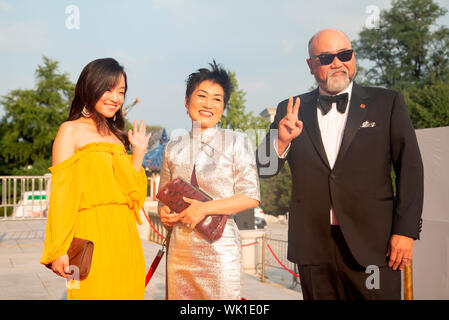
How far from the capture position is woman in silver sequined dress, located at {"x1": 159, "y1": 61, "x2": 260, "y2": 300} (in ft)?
8.34

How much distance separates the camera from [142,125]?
8.79 ft

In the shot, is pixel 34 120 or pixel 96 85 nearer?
pixel 96 85

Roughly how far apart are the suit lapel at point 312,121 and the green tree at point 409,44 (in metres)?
27.1

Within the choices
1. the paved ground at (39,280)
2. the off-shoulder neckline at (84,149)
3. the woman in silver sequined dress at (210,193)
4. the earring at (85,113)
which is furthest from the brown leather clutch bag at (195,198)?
the paved ground at (39,280)

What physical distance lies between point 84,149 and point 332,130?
1.59m

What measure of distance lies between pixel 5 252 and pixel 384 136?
1028 cm

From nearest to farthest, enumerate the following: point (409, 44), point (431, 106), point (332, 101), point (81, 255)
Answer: point (81, 255) < point (332, 101) < point (431, 106) < point (409, 44)

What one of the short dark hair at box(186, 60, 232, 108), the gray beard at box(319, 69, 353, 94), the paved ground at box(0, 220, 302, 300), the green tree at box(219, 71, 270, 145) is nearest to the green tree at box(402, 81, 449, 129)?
the paved ground at box(0, 220, 302, 300)

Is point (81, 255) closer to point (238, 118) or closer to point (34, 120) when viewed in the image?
point (238, 118)

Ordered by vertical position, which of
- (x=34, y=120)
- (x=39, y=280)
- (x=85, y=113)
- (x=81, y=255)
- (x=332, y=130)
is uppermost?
(x=34, y=120)

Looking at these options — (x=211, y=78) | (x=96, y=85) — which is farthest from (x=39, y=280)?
(x=211, y=78)

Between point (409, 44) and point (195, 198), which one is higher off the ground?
point (409, 44)

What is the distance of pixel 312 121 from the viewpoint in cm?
268
